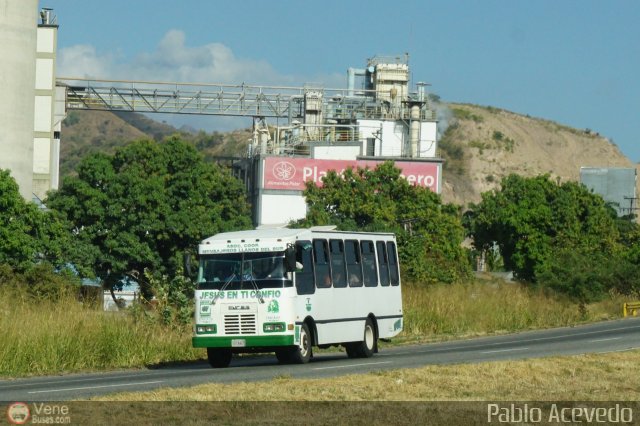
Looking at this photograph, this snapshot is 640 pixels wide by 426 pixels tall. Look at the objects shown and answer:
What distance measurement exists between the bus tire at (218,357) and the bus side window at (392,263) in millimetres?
6058

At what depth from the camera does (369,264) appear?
100 ft

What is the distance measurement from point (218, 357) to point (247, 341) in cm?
109

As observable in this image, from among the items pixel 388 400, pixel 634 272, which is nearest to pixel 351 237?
pixel 388 400

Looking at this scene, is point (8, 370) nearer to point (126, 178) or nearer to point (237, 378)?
point (237, 378)

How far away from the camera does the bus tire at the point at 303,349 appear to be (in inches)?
1040

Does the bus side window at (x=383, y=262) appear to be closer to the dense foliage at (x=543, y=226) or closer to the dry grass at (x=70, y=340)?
the dry grass at (x=70, y=340)

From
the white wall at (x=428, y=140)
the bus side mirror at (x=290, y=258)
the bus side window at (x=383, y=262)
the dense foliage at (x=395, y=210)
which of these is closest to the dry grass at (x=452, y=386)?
the bus side mirror at (x=290, y=258)

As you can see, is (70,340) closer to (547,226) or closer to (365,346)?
(365,346)

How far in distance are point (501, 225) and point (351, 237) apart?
3108 inches

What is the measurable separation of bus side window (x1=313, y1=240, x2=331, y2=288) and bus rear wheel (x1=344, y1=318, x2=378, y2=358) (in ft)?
6.31

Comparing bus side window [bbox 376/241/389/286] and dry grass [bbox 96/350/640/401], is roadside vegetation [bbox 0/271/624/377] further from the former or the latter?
dry grass [bbox 96/350/640/401]

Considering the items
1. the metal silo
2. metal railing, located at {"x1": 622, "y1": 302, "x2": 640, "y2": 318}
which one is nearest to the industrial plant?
the metal silo

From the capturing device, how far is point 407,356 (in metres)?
28.6

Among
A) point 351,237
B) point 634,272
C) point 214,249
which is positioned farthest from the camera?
point 634,272
